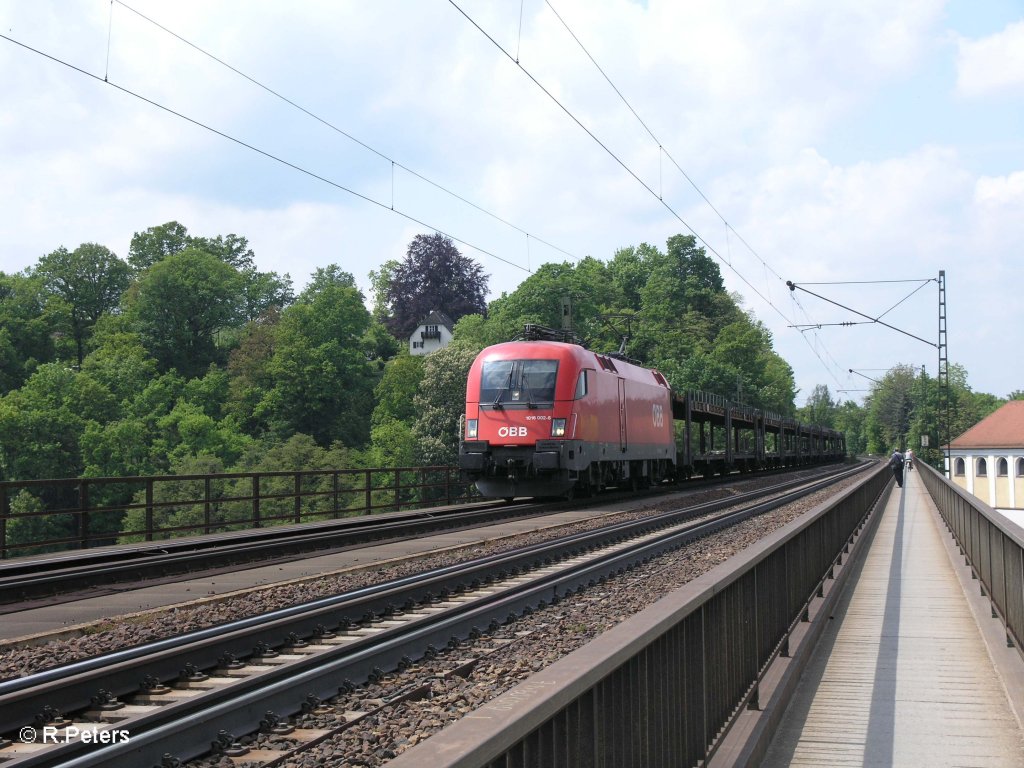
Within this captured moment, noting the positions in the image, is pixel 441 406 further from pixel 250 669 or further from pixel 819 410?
pixel 819 410

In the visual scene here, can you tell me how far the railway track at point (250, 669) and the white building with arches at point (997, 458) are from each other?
71.4 m

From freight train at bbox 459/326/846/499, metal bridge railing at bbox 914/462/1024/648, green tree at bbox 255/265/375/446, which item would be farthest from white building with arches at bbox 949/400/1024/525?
metal bridge railing at bbox 914/462/1024/648

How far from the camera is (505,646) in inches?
333

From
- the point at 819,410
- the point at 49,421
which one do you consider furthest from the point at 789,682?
the point at 819,410

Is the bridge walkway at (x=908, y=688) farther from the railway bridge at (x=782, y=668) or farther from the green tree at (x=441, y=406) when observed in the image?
the green tree at (x=441, y=406)

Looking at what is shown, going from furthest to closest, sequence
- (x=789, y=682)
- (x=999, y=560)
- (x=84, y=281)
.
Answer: (x=84, y=281) → (x=999, y=560) → (x=789, y=682)

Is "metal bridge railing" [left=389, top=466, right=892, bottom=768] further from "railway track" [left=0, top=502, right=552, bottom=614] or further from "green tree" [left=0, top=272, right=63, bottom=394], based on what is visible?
"green tree" [left=0, top=272, right=63, bottom=394]

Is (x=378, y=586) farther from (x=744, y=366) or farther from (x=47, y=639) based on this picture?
(x=744, y=366)

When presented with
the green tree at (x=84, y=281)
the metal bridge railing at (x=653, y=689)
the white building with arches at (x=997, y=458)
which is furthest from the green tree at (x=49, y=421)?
the metal bridge railing at (x=653, y=689)

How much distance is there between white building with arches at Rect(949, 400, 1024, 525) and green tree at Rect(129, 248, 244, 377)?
214 ft

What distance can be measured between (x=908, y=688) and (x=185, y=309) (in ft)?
317

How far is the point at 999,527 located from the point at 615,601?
4.04 meters

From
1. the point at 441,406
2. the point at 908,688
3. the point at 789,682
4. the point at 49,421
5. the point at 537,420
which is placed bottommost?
the point at 908,688

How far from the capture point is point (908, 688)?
23.4 ft
